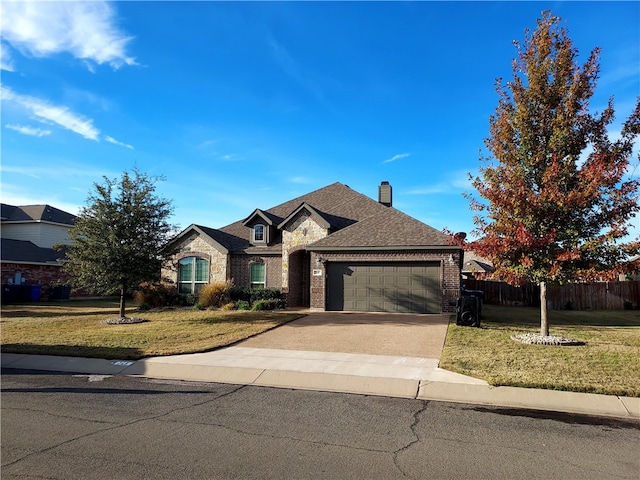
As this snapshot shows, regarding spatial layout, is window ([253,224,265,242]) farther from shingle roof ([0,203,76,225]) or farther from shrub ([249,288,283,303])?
shingle roof ([0,203,76,225])

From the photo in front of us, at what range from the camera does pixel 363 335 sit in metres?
12.9

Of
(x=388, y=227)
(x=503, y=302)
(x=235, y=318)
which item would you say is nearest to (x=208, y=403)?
(x=235, y=318)

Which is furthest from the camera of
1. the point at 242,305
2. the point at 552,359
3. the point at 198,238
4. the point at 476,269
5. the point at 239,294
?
the point at 198,238

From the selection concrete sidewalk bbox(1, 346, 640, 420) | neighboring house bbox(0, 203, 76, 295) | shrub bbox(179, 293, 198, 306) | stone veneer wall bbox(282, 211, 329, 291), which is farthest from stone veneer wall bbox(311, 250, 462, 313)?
neighboring house bbox(0, 203, 76, 295)

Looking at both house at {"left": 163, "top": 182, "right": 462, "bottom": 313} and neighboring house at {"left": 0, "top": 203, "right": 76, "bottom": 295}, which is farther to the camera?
neighboring house at {"left": 0, "top": 203, "right": 76, "bottom": 295}

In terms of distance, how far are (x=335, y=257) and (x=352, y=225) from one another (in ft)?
7.41

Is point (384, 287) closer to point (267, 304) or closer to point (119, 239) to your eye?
point (267, 304)

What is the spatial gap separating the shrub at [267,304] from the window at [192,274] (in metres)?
4.93

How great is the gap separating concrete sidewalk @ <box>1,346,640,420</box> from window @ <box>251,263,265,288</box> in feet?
41.5

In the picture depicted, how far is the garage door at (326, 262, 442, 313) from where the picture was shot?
18.7m

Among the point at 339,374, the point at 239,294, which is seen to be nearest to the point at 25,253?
the point at 239,294

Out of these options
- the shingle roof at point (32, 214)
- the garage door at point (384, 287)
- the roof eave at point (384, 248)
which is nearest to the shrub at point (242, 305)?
the garage door at point (384, 287)

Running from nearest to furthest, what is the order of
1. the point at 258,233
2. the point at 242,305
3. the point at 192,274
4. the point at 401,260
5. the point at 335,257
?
the point at 401,260
the point at 335,257
the point at 242,305
the point at 192,274
the point at 258,233

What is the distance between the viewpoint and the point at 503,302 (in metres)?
26.2
